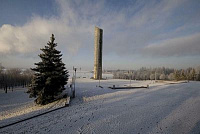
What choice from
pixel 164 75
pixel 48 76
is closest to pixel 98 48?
pixel 48 76

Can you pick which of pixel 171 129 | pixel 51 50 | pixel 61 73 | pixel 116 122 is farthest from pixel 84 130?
pixel 51 50

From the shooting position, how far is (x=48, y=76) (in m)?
11.9

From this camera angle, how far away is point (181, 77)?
45969 mm

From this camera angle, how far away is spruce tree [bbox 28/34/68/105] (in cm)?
1135

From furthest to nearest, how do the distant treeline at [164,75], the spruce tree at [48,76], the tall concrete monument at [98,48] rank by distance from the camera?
the distant treeline at [164,75] → the tall concrete monument at [98,48] → the spruce tree at [48,76]

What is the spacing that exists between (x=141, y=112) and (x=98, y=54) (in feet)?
79.7

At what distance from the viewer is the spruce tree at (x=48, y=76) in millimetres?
11346

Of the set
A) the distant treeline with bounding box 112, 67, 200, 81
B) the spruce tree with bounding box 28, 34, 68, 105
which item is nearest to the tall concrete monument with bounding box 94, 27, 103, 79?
the distant treeline with bounding box 112, 67, 200, 81

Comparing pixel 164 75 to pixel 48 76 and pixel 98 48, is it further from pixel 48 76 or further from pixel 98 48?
pixel 48 76

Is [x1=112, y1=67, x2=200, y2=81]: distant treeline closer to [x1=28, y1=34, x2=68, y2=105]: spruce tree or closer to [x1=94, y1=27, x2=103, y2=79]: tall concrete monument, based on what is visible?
[x1=94, y1=27, x2=103, y2=79]: tall concrete monument

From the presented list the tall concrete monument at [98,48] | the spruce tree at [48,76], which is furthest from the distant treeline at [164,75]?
the spruce tree at [48,76]

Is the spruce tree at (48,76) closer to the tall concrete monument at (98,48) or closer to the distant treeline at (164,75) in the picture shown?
the tall concrete monument at (98,48)

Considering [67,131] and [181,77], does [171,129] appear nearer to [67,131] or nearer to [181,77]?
[67,131]

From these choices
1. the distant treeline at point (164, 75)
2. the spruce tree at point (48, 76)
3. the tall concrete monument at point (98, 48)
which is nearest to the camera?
the spruce tree at point (48, 76)
